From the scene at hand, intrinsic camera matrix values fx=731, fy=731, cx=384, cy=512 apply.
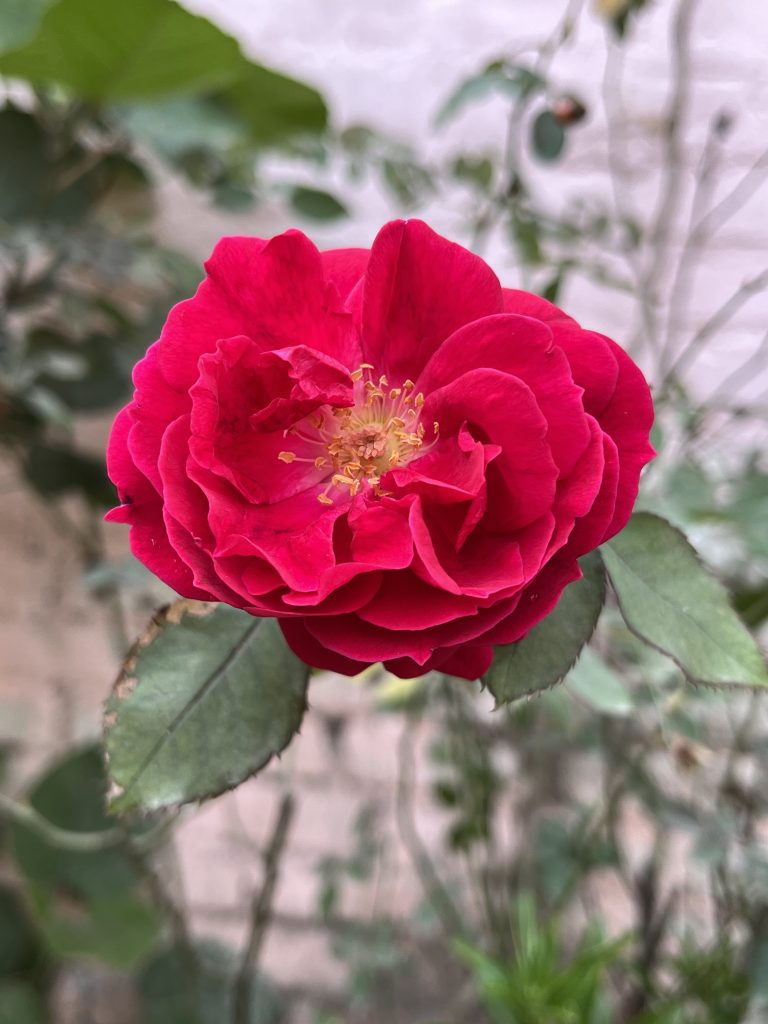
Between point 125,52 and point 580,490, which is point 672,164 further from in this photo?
point 580,490

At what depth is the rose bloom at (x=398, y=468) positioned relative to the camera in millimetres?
219

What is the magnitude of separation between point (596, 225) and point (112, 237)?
52cm

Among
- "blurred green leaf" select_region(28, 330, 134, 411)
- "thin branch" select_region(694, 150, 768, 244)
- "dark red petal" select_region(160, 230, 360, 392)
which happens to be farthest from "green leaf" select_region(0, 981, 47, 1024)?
"thin branch" select_region(694, 150, 768, 244)

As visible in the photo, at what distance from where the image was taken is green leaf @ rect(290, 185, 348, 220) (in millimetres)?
782

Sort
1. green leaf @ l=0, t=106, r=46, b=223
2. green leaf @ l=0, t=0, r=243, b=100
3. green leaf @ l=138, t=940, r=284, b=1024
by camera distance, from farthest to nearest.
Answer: green leaf @ l=138, t=940, r=284, b=1024
green leaf @ l=0, t=106, r=46, b=223
green leaf @ l=0, t=0, r=243, b=100

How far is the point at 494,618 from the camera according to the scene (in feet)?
0.70

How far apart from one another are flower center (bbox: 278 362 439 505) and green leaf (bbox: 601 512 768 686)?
0.29ft

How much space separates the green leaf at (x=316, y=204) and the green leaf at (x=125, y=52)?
17 cm

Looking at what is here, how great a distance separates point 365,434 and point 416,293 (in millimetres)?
69

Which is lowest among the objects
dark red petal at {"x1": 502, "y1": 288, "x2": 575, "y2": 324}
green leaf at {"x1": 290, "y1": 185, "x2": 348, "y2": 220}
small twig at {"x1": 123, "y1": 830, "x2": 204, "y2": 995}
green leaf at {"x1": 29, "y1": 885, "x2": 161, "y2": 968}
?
small twig at {"x1": 123, "y1": 830, "x2": 204, "y2": 995}

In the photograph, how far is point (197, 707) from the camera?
0.27 m

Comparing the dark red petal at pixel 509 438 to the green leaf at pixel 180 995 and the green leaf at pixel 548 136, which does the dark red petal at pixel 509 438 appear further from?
the green leaf at pixel 180 995

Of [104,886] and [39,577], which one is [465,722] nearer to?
[104,886]

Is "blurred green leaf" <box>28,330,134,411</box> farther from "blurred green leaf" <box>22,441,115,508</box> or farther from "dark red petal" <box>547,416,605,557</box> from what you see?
"dark red petal" <box>547,416,605,557</box>
